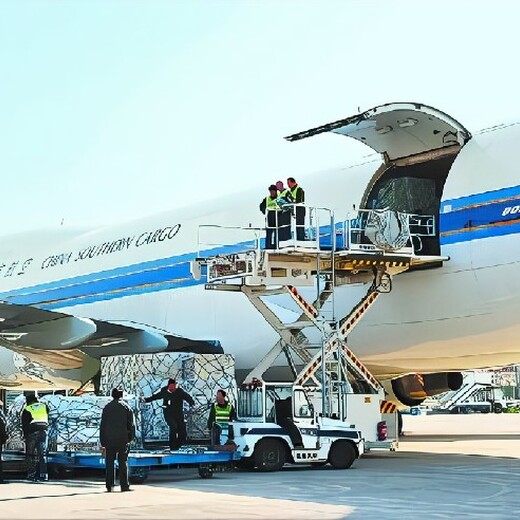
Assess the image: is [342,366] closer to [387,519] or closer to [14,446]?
[14,446]

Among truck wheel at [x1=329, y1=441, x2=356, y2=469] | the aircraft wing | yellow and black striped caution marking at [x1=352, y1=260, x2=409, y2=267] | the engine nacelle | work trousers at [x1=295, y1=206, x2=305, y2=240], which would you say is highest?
work trousers at [x1=295, y1=206, x2=305, y2=240]

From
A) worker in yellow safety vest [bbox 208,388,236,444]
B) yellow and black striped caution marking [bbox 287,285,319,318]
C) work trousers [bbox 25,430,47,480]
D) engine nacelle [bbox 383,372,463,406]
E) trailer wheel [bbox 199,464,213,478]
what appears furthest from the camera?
engine nacelle [bbox 383,372,463,406]

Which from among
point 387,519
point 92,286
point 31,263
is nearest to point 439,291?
point 387,519

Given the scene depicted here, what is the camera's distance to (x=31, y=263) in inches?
1189

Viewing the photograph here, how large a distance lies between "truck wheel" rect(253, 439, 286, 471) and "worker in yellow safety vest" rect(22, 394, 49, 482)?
3.13m

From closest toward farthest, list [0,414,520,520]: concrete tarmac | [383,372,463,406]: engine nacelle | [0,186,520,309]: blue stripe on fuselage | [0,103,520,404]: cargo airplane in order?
[0,414,520,520]: concrete tarmac < [0,186,520,309]: blue stripe on fuselage < [0,103,520,404]: cargo airplane < [383,372,463,406]: engine nacelle

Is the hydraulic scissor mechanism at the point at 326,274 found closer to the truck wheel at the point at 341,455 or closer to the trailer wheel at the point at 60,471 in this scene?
the truck wheel at the point at 341,455

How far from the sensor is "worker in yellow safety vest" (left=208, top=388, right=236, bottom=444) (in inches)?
647

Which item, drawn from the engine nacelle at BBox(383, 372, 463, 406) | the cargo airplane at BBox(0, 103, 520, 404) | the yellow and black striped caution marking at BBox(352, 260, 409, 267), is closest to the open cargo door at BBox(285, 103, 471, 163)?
the cargo airplane at BBox(0, 103, 520, 404)

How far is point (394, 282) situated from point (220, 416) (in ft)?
13.5

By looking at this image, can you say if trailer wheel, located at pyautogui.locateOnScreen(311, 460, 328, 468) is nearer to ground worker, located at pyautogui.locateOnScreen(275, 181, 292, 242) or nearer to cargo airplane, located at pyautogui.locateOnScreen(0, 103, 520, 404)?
cargo airplane, located at pyautogui.locateOnScreen(0, 103, 520, 404)

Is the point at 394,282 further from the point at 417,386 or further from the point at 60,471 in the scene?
the point at 60,471

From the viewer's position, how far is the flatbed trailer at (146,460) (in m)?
15.0

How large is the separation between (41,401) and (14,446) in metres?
2.49
